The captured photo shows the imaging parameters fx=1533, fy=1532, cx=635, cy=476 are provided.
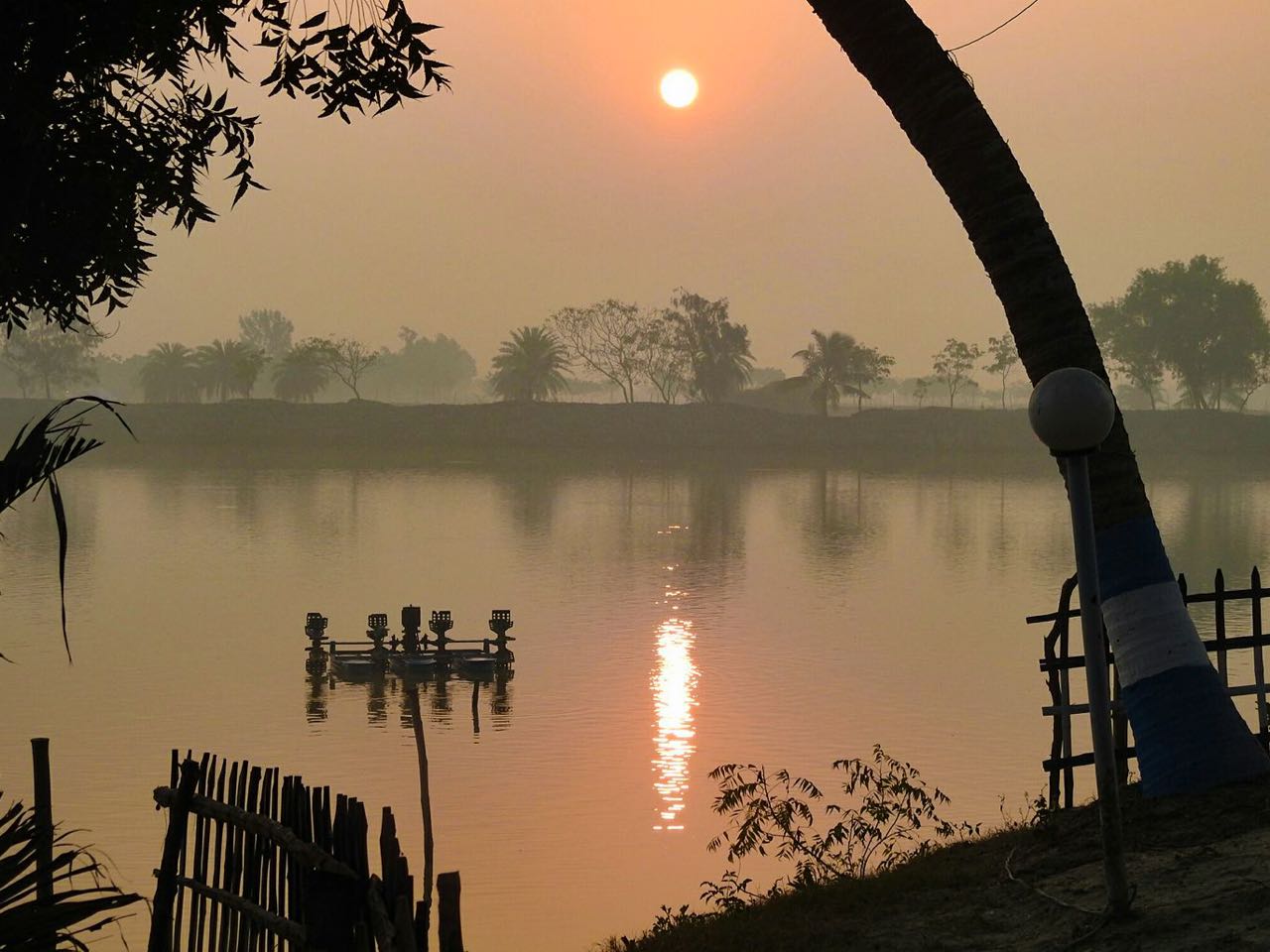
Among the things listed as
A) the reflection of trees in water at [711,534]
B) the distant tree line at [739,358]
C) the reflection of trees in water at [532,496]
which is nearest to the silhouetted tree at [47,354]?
the distant tree line at [739,358]

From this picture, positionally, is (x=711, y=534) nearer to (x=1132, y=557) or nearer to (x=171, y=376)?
(x=1132, y=557)

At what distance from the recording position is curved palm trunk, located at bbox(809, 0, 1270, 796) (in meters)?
8.95

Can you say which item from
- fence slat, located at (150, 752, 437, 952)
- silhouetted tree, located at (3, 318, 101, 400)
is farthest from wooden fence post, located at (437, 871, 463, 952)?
silhouetted tree, located at (3, 318, 101, 400)

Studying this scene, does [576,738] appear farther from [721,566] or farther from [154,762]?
[721,566]

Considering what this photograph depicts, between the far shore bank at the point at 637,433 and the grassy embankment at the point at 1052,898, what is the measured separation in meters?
132

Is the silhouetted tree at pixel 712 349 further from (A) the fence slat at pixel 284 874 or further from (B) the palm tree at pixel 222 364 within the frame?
(A) the fence slat at pixel 284 874

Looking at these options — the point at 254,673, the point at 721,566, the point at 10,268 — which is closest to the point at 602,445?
the point at 721,566

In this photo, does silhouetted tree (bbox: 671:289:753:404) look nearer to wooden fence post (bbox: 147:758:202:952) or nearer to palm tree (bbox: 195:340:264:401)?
palm tree (bbox: 195:340:264:401)

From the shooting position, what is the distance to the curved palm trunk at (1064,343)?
8953 mm

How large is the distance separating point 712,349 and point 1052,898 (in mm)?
165319

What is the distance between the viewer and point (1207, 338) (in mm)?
151500

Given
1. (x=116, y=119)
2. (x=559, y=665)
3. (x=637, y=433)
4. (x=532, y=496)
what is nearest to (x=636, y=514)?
(x=532, y=496)

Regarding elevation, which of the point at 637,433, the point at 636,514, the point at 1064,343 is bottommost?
the point at 636,514

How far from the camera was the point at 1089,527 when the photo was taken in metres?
7.18
